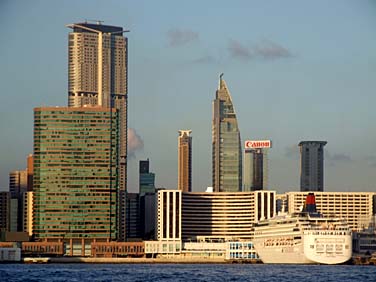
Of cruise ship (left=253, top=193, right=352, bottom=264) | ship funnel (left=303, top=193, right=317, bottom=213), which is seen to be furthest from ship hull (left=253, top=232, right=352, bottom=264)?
ship funnel (left=303, top=193, right=317, bottom=213)

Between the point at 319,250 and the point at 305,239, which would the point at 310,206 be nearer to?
the point at 305,239

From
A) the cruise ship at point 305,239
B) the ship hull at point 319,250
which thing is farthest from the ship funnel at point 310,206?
the ship hull at point 319,250

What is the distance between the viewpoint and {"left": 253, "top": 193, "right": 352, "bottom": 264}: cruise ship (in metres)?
170

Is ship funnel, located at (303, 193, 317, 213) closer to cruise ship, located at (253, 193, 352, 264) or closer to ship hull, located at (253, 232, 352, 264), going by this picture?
cruise ship, located at (253, 193, 352, 264)

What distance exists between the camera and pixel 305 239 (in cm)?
17212

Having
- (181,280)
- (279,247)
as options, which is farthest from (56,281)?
(279,247)

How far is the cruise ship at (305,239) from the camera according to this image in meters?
170

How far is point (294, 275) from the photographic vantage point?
12988 cm

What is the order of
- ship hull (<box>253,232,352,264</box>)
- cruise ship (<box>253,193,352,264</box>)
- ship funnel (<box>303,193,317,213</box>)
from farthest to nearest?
ship funnel (<box>303,193,317,213</box>) → cruise ship (<box>253,193,352,264</box>) → ship hull (<box>253,232,352,264</box>)

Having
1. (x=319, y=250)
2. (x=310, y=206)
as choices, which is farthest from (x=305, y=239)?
(x=310, y=206)

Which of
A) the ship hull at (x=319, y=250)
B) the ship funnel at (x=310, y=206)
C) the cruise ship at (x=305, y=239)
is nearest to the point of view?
the ship hull at (x=319, y=250)

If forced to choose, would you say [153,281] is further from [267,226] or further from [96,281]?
[267,226]

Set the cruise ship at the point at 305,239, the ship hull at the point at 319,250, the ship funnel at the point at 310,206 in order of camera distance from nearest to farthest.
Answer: the ship hull at the point at 319,250
the cruise ship at the point at 305,239
the ship funnel at the point at 310,206

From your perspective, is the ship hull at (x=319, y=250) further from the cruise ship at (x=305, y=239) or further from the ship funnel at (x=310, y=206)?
the ship funnel at (x=310, y=206)
